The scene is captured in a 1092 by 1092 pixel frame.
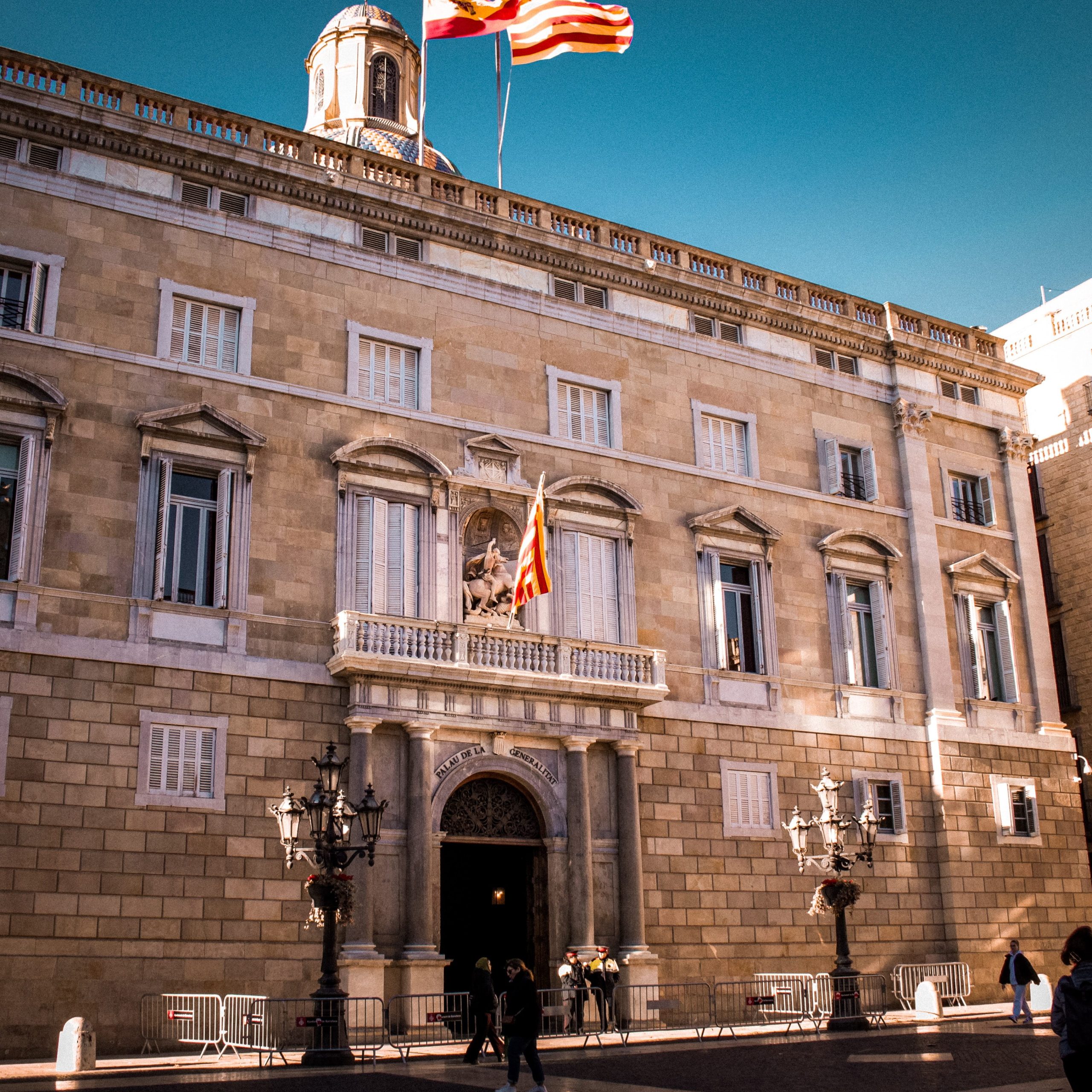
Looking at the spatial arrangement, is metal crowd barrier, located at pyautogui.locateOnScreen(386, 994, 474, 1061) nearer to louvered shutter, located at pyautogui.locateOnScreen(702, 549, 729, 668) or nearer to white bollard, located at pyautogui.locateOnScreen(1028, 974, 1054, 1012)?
louvered shutter, located at pyautogui.locateOnScreen(702, 549, 729, 668)

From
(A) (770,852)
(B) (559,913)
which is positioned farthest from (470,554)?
(A) (770,852)

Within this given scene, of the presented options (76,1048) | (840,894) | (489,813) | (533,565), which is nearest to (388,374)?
(533,565)

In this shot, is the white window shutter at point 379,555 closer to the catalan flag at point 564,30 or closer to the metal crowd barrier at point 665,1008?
the metal crowd barrier at point 665,1008

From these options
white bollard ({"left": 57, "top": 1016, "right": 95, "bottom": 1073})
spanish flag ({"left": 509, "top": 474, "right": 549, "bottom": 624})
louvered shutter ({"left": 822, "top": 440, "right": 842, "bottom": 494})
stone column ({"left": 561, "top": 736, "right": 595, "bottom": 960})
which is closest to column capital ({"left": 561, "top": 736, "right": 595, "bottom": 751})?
stone column ({"left": 561, "top": 736, "right": 595, "bottom": 960})

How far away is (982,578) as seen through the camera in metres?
32.9

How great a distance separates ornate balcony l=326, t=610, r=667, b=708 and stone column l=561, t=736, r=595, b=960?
119 cm

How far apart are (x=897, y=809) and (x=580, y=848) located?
8890mm

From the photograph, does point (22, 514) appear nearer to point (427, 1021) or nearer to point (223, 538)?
point (223, 538)

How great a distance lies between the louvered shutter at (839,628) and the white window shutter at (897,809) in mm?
2577

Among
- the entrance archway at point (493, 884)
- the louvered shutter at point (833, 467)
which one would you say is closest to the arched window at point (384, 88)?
the louvered shutter at point (833, 467)

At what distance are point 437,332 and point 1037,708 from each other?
1774 cm

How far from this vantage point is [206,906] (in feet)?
70.4

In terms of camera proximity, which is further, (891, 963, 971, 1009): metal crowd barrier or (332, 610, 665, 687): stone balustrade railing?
(891, 963, 971, 1009): metal crowd barrier

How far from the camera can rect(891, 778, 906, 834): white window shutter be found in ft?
97.4
